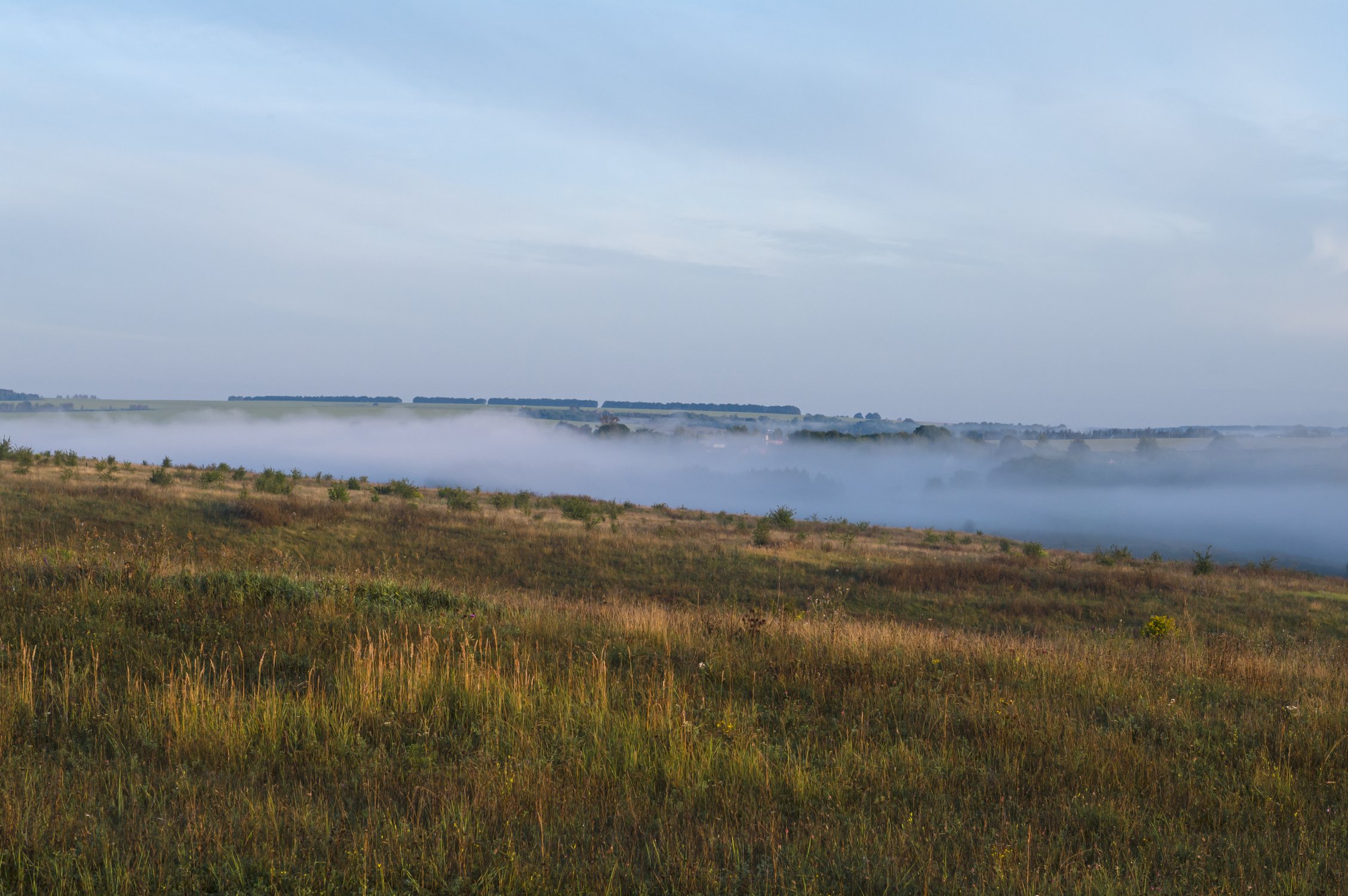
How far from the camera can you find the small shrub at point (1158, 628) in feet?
41.1

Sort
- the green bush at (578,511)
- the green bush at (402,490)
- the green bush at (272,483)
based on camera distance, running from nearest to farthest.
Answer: the green bush at (272,483), the green bush at (578,511), the green bush at (402,490)

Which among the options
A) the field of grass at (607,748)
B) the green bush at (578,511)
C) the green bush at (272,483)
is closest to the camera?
the field of grass at (607,748)

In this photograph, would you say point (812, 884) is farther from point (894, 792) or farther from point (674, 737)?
point (674, 737)

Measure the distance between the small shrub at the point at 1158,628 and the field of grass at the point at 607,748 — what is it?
2.44 m

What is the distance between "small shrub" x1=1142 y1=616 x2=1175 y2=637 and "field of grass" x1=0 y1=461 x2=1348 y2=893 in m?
2.44

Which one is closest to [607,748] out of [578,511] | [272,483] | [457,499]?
[578,511]

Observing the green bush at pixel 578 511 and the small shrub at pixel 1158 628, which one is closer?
the small shrub at pixel 1158 628

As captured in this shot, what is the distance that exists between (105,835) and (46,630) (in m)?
4.38

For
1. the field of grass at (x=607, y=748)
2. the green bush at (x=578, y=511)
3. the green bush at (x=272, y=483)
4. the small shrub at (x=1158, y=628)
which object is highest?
the field of grass at (x=607, y=748)

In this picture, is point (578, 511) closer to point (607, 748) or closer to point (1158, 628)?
point (1158, 628)

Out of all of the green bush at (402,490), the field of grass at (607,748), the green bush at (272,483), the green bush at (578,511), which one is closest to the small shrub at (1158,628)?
the field of grass at (607,748)

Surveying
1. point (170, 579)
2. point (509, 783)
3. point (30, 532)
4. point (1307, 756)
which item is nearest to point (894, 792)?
point (509, 783)

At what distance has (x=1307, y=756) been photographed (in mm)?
5266

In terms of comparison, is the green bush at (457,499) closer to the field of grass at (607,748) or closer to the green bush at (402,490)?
the green bush at (402,490)
